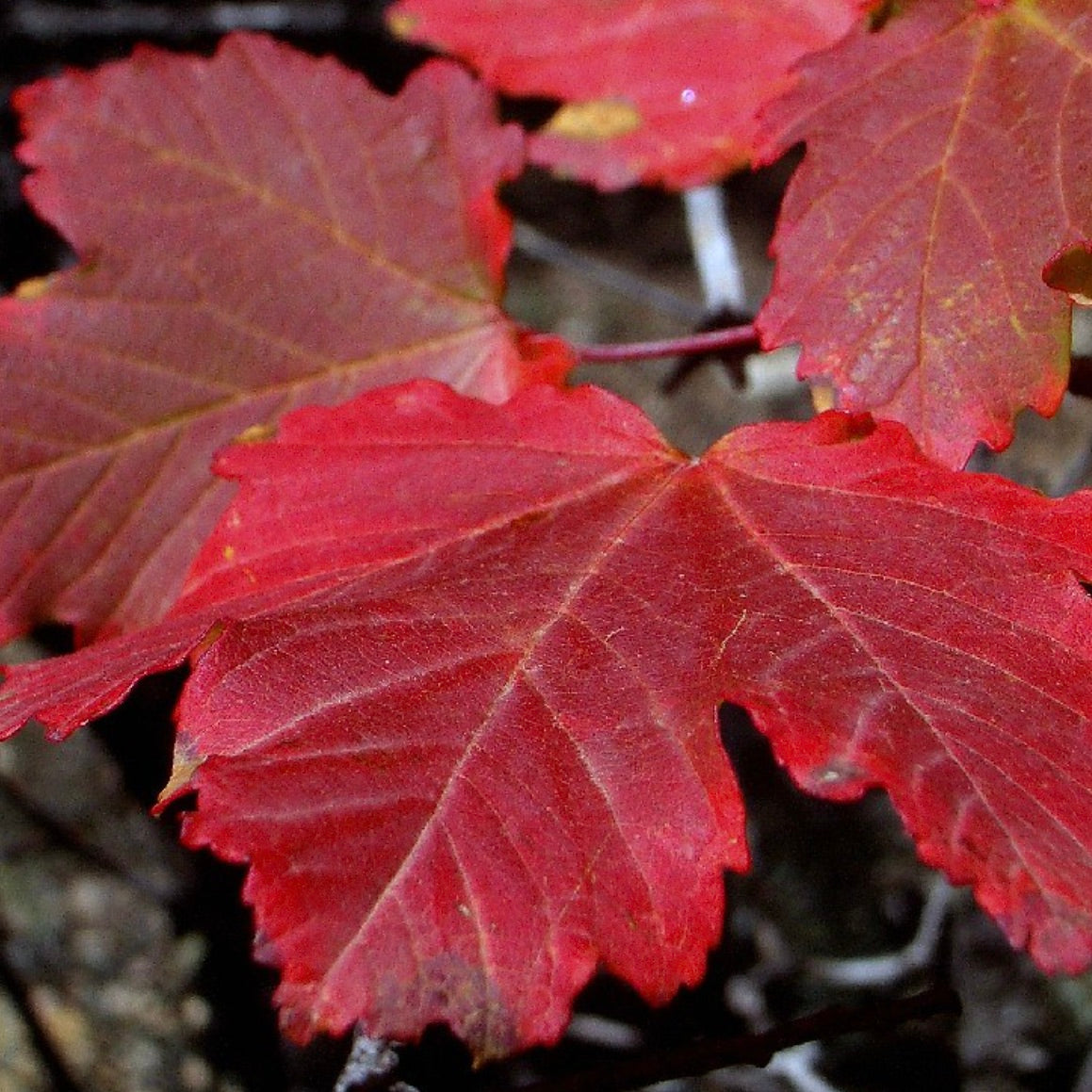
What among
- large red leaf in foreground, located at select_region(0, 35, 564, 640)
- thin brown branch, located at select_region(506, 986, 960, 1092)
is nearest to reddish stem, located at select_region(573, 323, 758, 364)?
large red leaf in foreground, located at select_region(0, 35, 564, 640)

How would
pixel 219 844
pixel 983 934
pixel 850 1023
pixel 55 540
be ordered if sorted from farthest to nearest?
pixel 983 934 < pixel 55 540 < pixel 850 1023 < pixel 219 844

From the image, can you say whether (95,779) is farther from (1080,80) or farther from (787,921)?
(1080,80)

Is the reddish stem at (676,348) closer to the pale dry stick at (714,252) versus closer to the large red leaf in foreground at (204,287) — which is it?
the large red leaf in foreground at (204,287)

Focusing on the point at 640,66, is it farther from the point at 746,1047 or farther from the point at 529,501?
the point at 746,1047

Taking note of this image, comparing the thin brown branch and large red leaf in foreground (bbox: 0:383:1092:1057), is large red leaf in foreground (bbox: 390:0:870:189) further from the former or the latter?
the thin brown branch

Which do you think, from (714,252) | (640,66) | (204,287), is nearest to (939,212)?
(640,66)

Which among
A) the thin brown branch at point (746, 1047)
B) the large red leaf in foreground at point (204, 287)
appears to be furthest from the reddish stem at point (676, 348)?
the thin brown branch at point (746, 1047)

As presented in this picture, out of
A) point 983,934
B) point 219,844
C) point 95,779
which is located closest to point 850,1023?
point 219,844
